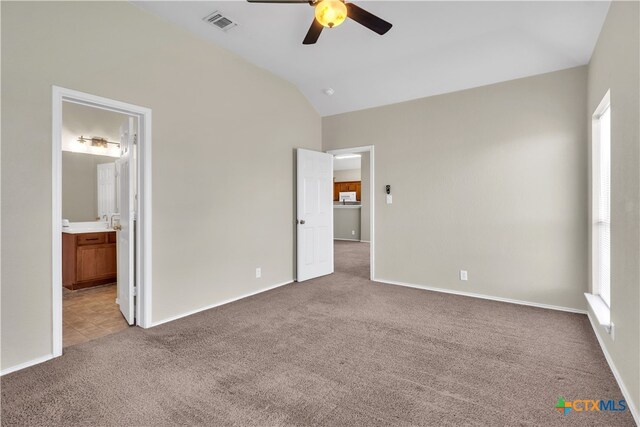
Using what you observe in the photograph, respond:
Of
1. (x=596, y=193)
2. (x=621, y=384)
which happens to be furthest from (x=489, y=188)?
(x=621, y=384)

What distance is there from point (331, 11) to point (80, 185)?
472 centimetres

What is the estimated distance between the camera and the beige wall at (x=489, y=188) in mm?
3402

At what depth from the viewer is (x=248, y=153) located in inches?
157

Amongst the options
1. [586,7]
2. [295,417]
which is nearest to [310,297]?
[295,417]

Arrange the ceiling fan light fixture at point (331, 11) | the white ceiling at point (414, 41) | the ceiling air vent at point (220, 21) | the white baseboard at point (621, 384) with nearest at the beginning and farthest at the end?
the white baseboard at point (621, 384) < the ceiling fan light fixture at point (331, 11) < the white ceiling at point (414, 41) < the ceiling air vent at point (220, 21)

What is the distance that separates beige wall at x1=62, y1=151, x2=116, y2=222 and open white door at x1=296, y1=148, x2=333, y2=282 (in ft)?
10.5

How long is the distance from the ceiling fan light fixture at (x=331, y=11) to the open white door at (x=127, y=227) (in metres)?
2.11

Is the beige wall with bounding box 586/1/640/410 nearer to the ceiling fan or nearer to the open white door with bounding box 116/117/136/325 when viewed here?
the ceiling fan

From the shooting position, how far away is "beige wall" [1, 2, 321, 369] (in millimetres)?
2246

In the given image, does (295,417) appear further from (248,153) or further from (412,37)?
(412,37)

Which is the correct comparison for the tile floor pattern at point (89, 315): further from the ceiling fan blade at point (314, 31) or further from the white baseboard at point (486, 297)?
the white baseboard at point (486, 297)

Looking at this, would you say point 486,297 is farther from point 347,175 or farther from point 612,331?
point 347,175
